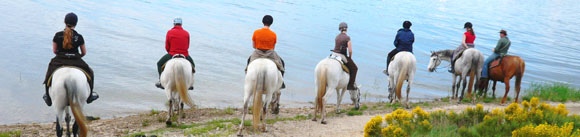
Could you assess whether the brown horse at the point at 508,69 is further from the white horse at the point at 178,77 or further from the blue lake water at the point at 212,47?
the white horse at the point at 178,77

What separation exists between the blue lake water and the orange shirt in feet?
16.4

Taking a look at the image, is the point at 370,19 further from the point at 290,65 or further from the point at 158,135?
the point at 158,135

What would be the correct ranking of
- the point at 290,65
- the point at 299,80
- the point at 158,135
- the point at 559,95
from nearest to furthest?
the point at 158,135, the point at 559,95, the point at 299,80, the point at 290,65

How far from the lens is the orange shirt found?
998 centimetres

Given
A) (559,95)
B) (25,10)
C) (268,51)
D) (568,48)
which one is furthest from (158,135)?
(568,48)

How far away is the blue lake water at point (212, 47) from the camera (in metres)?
15.3

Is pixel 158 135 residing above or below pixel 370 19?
below

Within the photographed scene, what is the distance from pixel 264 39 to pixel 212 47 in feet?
52.6

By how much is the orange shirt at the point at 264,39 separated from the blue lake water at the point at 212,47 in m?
5.01

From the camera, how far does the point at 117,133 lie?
9.88 m

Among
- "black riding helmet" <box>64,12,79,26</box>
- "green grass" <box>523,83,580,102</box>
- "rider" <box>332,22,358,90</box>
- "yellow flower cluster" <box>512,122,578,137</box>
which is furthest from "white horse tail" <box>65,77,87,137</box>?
"green grass" <box>523,83,580,102</box>

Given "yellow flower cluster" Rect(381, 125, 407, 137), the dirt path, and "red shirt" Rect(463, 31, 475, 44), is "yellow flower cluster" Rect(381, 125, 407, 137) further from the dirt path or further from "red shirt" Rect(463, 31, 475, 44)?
"red shirt" Rect(463, 31, 475, 44)

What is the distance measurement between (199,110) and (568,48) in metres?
38.8

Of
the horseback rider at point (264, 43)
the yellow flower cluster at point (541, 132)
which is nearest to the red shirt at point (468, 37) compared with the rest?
the horseback rider at point (264, 43)
